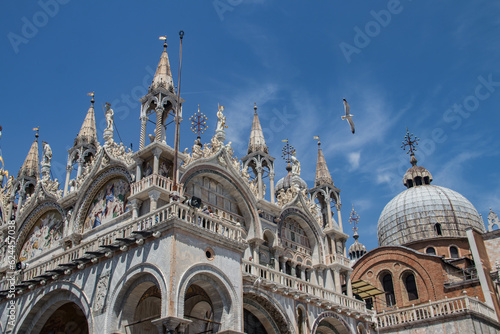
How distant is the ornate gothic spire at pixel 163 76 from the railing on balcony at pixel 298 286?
9714 mm

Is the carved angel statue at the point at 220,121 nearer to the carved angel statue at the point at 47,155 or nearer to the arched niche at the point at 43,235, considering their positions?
the arched niche at the point at 43,235

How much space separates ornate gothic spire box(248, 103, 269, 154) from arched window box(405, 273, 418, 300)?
58.5ft

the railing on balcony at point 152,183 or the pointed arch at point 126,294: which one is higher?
the railing on balcony at point 152,183

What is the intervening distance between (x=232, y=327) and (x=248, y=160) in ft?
45.8

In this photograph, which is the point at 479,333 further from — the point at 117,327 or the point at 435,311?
the point at 117,327

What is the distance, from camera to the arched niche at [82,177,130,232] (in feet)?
89.0

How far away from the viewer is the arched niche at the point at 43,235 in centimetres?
3097

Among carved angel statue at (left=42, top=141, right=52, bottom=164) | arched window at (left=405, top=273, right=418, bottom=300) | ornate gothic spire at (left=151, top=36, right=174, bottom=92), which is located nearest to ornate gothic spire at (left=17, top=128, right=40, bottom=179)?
carved angel statue at (left=42, top=141, right=52, bottom=164)

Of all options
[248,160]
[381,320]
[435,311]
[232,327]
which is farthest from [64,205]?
[435,311]

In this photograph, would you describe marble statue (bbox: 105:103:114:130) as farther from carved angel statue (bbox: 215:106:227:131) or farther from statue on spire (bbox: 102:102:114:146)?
carved angel statue (bbox: 215:106:227:131)

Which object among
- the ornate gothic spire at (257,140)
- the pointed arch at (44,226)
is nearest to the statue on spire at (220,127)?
the ornate gothic spire at (257,140)

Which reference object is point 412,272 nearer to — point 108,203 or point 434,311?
point 434,311

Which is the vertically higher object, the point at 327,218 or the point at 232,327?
the point at 327,218

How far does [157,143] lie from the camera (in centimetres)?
2580
